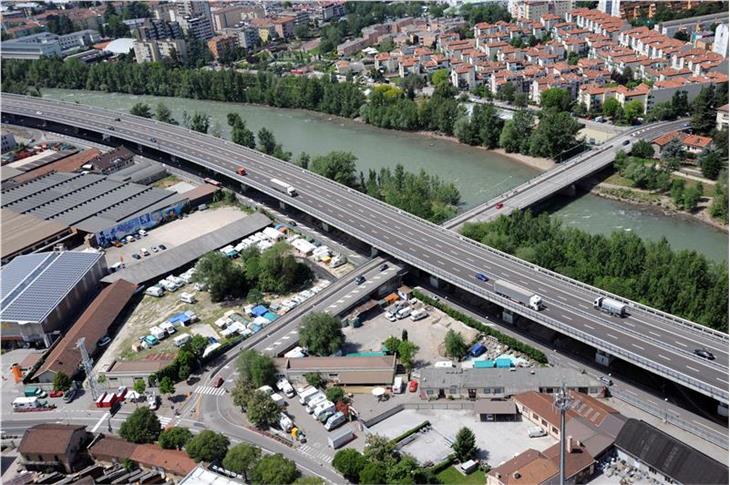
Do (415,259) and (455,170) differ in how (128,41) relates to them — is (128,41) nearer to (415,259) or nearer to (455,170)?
(455,170)

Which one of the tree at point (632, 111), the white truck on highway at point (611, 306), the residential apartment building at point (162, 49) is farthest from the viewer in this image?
the residential apartment building at point (162, 49)

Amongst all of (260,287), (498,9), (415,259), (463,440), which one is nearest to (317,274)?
(260,287)

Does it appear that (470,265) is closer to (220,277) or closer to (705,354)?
(705,354)

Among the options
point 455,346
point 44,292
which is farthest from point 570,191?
point 44,292

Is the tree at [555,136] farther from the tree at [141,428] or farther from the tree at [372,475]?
the tree at [141,428]

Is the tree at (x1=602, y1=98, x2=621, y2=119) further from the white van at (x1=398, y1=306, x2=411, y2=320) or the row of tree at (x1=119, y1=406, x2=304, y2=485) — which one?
the row of tree at (x1=119, y1=406, x2=304, y2=485)

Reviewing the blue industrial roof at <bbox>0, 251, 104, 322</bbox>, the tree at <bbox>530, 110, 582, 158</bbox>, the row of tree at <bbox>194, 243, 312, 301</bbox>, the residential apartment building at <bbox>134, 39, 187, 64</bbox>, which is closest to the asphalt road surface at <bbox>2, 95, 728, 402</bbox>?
the row of tree at <bbox>194, 243, 312, 301</bbox>

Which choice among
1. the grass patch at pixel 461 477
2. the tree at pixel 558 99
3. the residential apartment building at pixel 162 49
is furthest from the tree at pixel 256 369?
the residential apartment building at pixel 162 49

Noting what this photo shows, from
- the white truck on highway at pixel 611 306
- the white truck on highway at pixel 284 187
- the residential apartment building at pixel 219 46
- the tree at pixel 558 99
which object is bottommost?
the white truck on highway at pixel 611 306
